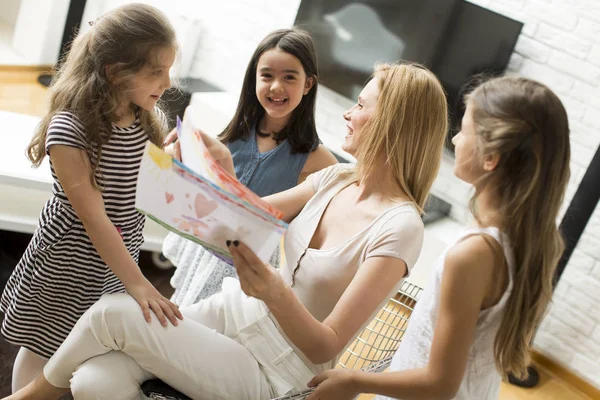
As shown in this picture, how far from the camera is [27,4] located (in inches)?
153

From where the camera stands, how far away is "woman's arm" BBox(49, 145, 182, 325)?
1348 mm

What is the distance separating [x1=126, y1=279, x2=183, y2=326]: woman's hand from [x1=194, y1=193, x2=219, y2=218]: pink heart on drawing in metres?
0.28

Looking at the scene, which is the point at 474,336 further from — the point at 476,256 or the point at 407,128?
the point at 407,128

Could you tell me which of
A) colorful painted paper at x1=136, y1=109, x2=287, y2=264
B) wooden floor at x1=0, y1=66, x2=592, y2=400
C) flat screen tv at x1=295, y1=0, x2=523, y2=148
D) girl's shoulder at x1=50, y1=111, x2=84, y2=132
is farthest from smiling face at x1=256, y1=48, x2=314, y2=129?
flat screen tv at x1=295, y1=0, x2=523, y2=148

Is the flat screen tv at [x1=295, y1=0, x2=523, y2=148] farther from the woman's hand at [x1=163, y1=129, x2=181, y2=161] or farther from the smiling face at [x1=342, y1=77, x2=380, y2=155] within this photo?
the woman's hand at [x1=163, y1=129, x2=181, y2=161]

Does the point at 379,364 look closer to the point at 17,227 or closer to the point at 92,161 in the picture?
the point at 92,161

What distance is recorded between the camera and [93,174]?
4.55 ft

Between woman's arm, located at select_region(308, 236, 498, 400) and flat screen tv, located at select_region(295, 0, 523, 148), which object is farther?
flat screen tv, located at select_region(295, 0, 523, 148)

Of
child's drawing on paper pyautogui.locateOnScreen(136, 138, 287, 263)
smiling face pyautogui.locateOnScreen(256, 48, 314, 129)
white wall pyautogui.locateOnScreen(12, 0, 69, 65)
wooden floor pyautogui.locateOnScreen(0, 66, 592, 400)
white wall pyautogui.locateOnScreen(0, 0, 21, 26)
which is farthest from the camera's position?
white wall pyautogui.locateOnScreen(0, 0, 21, 26)

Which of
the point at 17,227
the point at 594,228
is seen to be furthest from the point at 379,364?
the point at 594,228

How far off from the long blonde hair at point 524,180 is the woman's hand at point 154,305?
579mm

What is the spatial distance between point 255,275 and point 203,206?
0.15 m

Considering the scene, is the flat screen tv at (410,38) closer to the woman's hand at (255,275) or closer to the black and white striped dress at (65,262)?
the black and white striped dress at (65,262)

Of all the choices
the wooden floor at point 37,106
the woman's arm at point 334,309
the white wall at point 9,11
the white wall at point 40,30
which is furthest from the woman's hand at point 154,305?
the white wall at point 9,11
